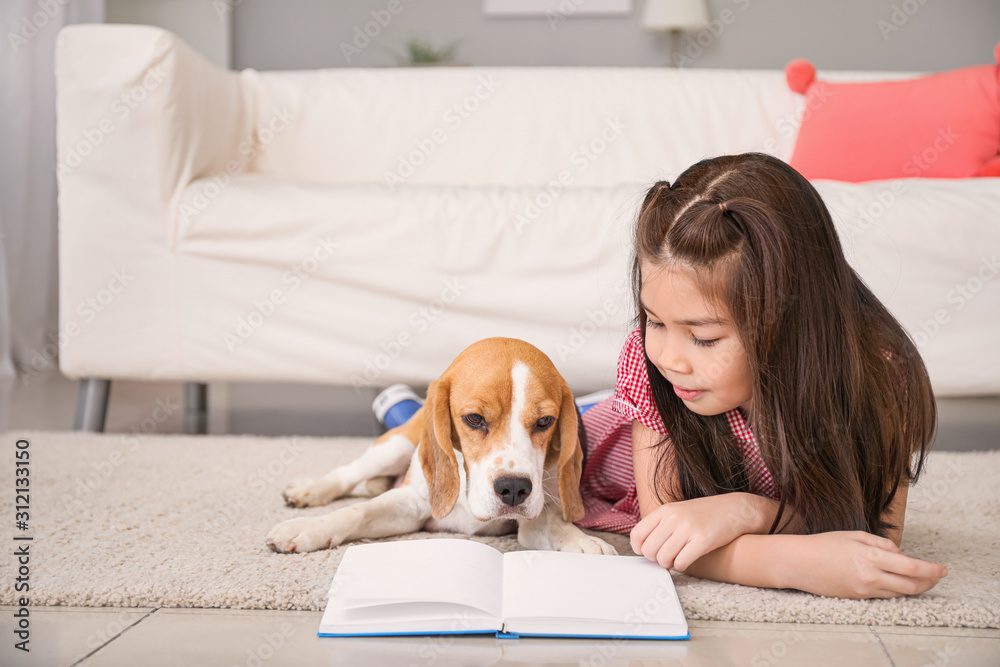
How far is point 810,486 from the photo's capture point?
1.06 meters

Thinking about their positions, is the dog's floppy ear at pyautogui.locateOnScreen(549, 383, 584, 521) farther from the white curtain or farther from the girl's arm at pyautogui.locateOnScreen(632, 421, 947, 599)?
the white curtain

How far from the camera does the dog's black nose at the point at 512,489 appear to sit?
1106 millimetres

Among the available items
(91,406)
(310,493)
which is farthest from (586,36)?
(310,493)

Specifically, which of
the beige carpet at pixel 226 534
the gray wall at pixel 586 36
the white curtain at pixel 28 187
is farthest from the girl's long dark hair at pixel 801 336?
the gray wall at pixel 586 36

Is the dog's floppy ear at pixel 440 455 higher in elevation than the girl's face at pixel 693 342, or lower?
lower

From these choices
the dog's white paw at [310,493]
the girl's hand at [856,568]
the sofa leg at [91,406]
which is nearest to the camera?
the girl's hand at [856,568]

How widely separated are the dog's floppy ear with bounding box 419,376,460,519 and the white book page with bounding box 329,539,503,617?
0.56 ft

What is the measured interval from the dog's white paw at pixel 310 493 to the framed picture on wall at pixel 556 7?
393 centimetres

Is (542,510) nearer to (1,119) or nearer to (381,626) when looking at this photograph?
(381,626)

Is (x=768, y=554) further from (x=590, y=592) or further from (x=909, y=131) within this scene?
(x=909, y=131)

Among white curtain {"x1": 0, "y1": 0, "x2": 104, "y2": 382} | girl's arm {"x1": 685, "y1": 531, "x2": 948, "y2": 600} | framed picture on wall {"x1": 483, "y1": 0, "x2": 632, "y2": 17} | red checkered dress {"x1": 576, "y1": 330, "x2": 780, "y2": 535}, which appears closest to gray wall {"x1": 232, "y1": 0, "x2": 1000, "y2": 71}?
framed picture on wall {"x1": 483, "y1": 0, "x2": 632, "y2": 17}

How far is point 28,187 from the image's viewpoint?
3.32m

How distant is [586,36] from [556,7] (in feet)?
0.80

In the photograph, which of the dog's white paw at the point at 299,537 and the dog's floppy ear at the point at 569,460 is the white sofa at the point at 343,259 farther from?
the dog's white paw at the point at 299,537
